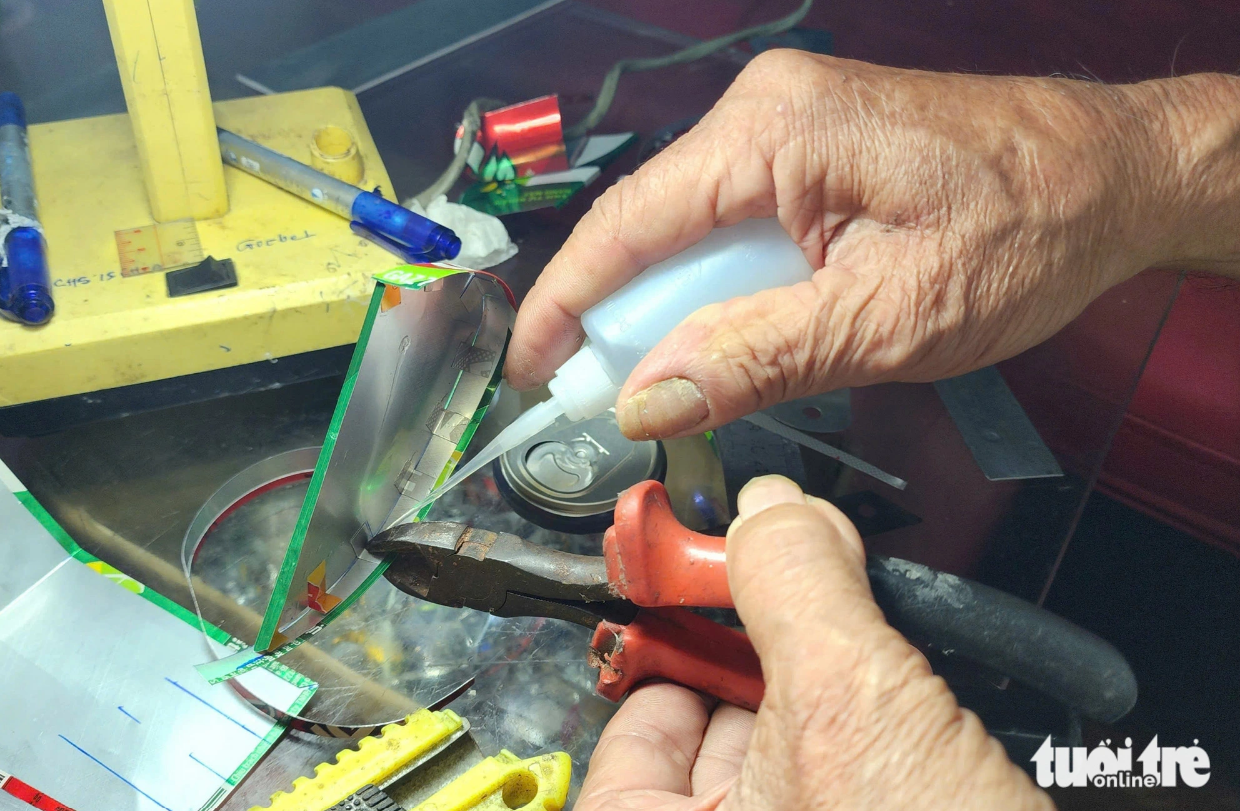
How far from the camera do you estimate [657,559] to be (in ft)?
2.02

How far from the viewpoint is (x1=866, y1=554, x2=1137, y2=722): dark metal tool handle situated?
0.62 metres

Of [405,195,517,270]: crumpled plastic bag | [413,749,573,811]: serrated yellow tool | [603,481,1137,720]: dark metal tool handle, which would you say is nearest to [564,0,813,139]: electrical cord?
[405,195,517,270]: crumpled plastic bag

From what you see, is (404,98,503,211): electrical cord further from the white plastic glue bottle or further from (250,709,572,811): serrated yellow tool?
(250,709,572,811): serrated yellow tool

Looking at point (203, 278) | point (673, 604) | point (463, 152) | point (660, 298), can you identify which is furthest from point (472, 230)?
point (673, 604)

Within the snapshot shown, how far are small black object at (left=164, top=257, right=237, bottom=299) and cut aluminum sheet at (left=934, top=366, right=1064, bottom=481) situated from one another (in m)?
Result: 0.76

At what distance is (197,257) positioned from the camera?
2.70ft

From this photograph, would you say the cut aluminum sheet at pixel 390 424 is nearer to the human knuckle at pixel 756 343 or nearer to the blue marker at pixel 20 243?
the human knuckle at pixel 756 343

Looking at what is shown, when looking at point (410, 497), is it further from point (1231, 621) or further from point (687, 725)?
point (1231, 621)

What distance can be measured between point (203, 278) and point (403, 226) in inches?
7.4

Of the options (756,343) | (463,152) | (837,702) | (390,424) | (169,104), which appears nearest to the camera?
(837,702)

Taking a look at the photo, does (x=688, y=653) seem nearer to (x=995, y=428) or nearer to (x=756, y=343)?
(x=756, y=343)

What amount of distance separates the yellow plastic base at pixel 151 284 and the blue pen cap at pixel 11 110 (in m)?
0.02

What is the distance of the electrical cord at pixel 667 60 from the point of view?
120cm

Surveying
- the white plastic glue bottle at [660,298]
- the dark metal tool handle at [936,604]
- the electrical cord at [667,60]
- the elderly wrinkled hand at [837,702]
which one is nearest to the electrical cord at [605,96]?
the electrical cord at [667,60]
